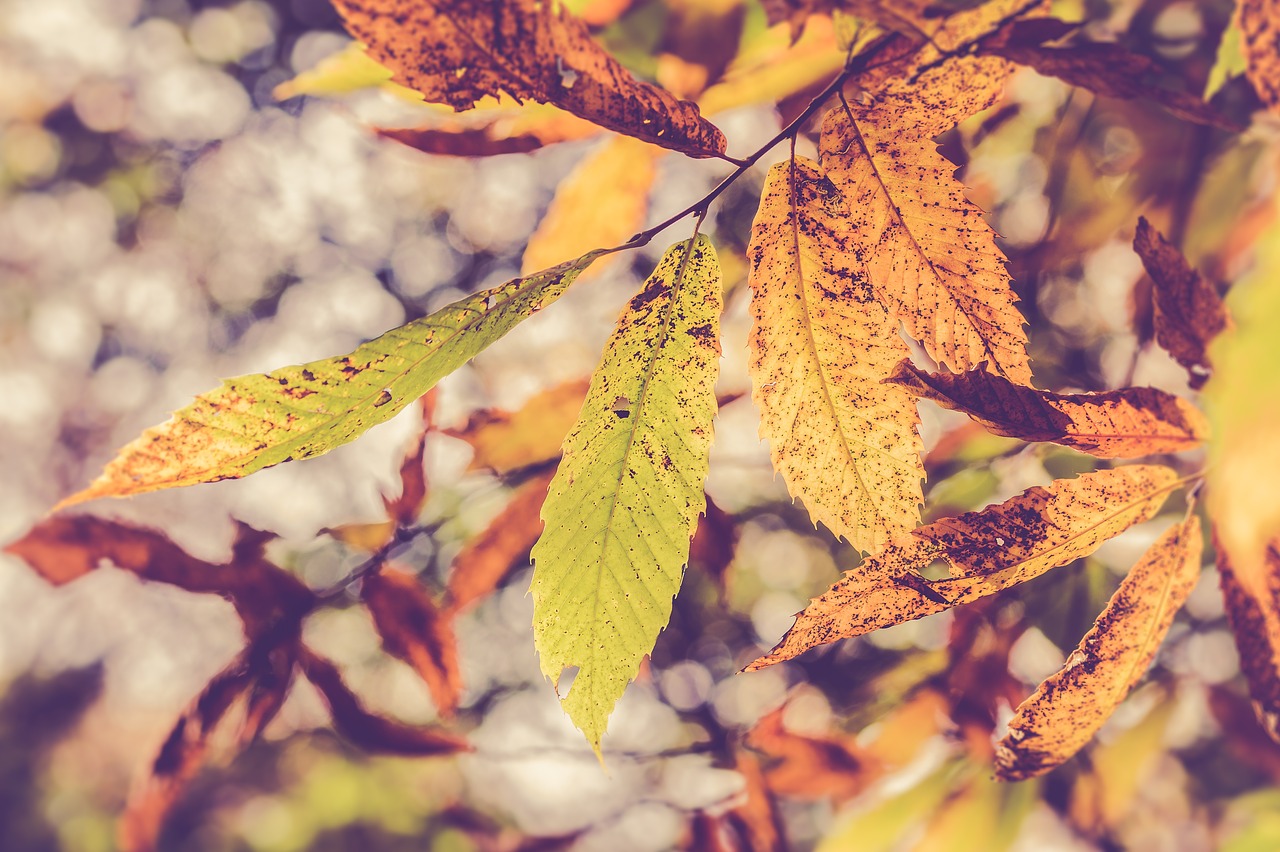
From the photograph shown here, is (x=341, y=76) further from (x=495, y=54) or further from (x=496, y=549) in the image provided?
(x=496, y=549)

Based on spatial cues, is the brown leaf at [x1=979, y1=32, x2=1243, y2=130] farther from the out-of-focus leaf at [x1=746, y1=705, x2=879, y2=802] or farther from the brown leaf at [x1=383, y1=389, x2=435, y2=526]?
the out-of-focus leaf at [x1=746, y1=705, x2=879, y2=802]

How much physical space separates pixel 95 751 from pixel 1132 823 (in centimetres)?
514

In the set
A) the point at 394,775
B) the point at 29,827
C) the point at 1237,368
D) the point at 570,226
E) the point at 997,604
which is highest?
the point at 1237,368

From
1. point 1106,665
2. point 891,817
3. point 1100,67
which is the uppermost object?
point 1100,67

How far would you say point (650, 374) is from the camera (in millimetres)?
301

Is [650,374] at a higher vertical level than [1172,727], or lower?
higher

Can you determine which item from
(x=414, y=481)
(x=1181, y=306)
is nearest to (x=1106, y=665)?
(x=1181, y=306)

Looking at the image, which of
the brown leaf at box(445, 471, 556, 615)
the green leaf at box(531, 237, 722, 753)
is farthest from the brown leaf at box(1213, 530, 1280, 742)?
the brown leaf at box(445, 471, 556, 615)

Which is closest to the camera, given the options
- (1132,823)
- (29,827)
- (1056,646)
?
(1056,646)

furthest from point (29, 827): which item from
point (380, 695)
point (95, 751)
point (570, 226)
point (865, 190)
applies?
point (865, 190)

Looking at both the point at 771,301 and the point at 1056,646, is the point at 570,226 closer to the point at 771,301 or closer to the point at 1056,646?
the point at 771,301

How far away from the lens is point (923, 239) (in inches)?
11.5

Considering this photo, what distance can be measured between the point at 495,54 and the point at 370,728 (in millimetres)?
823

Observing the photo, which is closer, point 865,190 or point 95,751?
point 865,190
